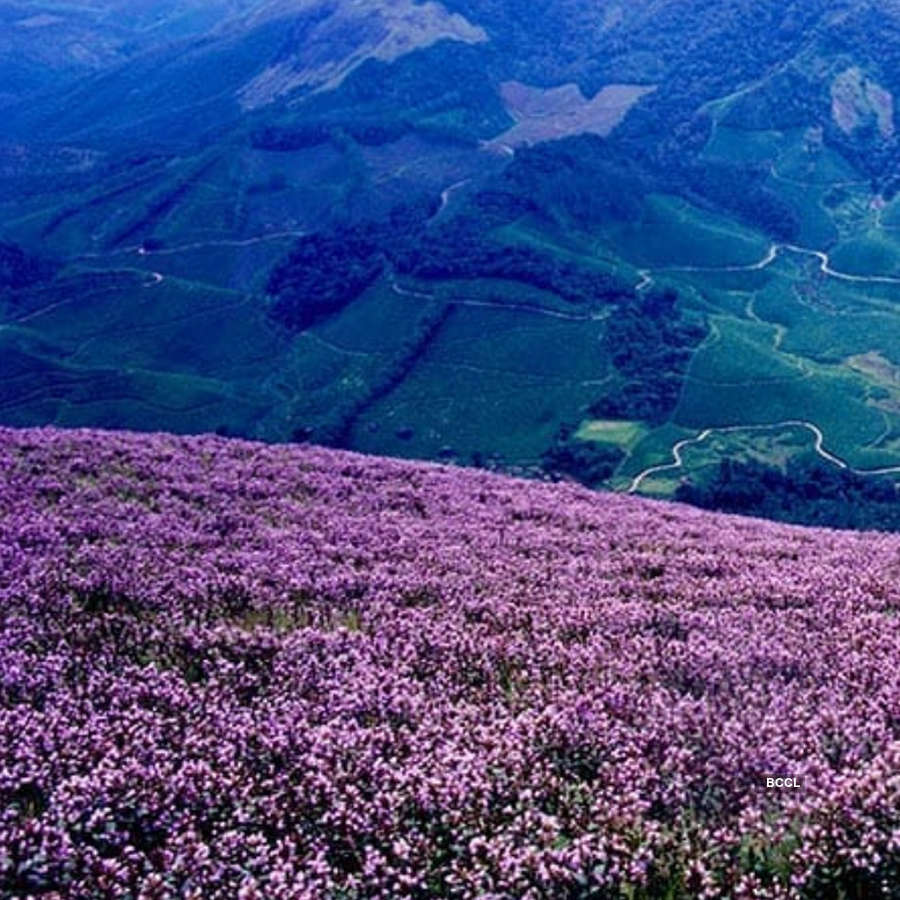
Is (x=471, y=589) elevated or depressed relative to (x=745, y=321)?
elevated

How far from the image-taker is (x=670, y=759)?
8.01m

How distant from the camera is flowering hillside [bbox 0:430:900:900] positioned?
6.82m

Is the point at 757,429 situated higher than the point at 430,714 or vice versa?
the point at 430,714

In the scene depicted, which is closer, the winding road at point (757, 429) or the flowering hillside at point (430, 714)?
the flowering hillside at point (430, 714)

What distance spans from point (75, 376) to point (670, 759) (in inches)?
7210

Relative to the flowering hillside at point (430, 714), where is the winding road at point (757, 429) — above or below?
below

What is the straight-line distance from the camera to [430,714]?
9.24 meters

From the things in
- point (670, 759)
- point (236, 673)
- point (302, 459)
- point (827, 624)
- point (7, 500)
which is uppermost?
point (670, 759)

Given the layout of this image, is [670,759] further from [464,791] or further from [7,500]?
[7,500]

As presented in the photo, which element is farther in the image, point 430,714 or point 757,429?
point 757,429

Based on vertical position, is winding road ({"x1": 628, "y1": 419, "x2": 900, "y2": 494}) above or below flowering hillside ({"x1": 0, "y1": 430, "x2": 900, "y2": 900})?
below

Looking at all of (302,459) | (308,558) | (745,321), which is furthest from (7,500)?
(745,321)

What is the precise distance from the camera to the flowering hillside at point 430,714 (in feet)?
22.4

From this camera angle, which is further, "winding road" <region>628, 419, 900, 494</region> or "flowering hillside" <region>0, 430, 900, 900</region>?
"winding road" <region>628, 419, 900, 494</region>
